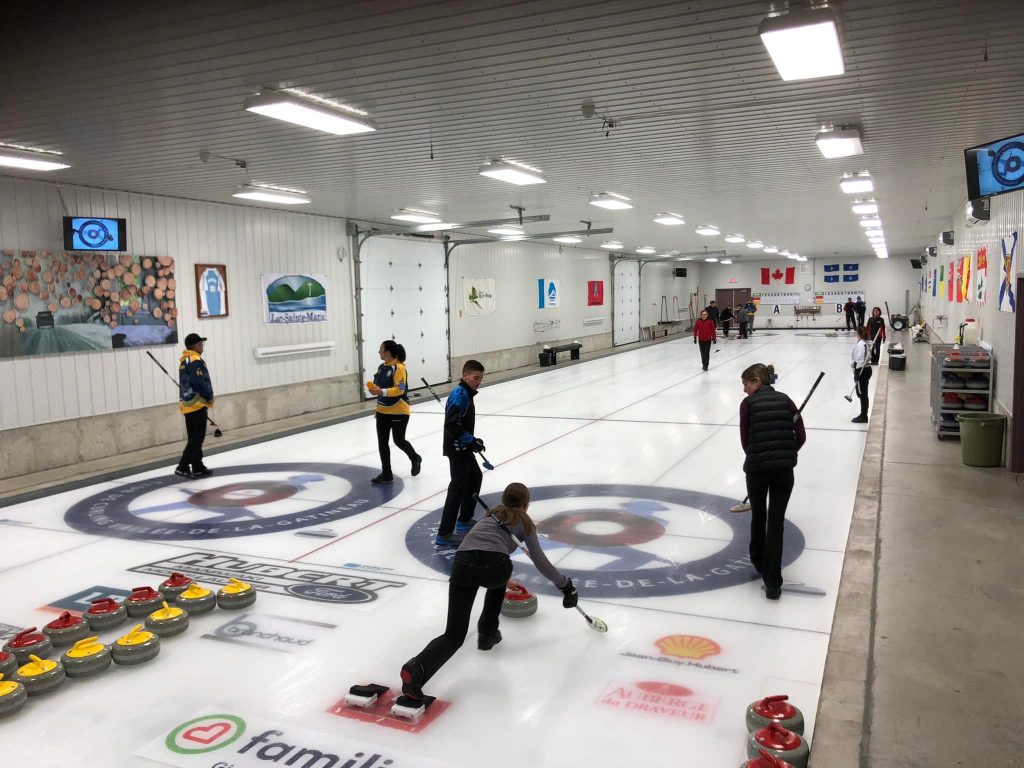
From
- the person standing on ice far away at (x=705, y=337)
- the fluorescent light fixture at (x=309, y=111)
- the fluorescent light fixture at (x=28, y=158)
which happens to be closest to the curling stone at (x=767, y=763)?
the fluorescent light fixture at (x=309, y=111)

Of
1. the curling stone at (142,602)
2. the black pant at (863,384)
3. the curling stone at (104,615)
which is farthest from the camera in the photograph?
the black pant at (863,384)

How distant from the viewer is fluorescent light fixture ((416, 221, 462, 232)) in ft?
51.6

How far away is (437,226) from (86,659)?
12701 millimetres

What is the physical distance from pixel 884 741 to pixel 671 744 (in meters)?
0.98

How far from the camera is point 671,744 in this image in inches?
149

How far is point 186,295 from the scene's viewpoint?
12477mm

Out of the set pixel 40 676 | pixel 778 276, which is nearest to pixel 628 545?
pixel 40 676

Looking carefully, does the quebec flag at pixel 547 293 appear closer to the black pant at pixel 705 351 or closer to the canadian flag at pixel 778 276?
the black pant at pixel 705 351

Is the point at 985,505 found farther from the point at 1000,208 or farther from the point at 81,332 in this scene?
the point at 81,332

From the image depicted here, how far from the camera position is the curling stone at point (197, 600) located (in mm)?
5434

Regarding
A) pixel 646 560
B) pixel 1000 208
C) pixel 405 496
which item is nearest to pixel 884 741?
pixel 646 560

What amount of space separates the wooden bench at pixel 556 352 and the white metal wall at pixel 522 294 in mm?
599

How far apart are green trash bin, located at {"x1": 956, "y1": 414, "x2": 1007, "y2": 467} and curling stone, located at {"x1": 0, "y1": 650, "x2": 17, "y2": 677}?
919cm

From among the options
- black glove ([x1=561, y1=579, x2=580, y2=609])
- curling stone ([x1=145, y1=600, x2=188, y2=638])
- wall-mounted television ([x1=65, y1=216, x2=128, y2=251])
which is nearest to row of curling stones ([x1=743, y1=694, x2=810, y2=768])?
black glove ([x1=561, y1=579, x2=580, y2=609])
